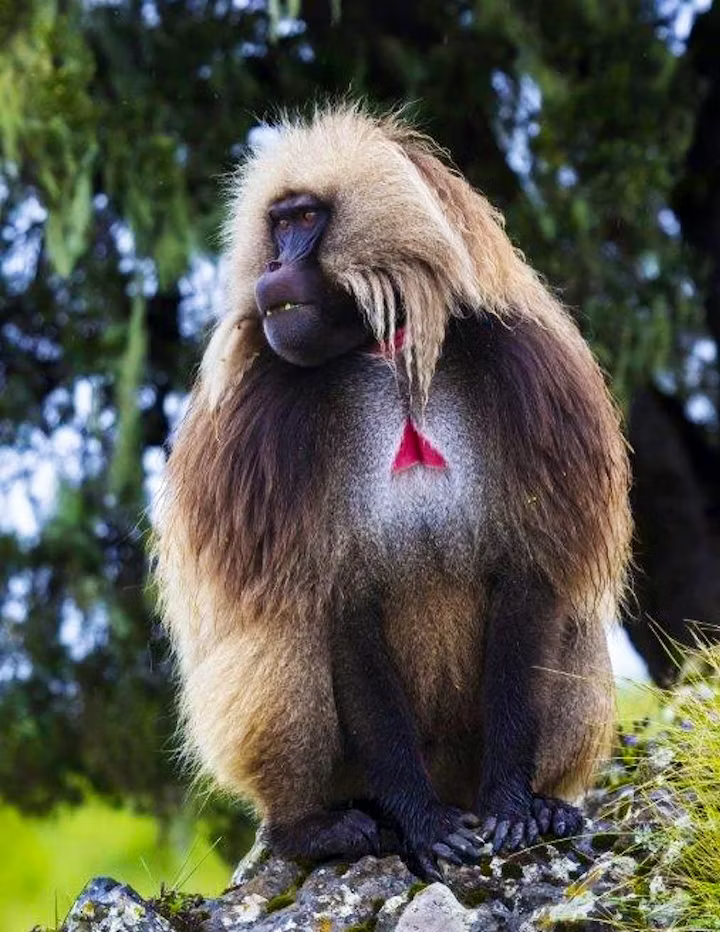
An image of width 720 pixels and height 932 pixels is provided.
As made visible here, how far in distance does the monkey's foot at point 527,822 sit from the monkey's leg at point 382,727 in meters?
0.06

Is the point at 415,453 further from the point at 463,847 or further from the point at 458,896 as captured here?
the point at 458,896

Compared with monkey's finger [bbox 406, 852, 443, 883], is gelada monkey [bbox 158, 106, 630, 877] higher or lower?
higher

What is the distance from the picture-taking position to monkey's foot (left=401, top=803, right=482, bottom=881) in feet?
12.8

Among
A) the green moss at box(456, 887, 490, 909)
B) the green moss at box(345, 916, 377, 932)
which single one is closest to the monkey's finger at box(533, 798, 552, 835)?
the green moss at box(456, 887, 490, 909)

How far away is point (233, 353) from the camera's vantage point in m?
4.30

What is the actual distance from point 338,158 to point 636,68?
3614 mm

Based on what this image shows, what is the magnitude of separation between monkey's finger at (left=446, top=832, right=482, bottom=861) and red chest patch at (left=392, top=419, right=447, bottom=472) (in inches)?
32.7

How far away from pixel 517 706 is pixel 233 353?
1.07 m

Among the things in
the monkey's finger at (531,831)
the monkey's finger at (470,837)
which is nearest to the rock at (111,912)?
the monkey's finger at (470,837)

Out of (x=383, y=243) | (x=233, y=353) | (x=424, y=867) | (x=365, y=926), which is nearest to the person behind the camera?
(x=365, y=926)

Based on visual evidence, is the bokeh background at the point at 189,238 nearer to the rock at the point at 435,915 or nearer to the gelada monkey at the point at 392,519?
the gelada monkey at the point at 392,519

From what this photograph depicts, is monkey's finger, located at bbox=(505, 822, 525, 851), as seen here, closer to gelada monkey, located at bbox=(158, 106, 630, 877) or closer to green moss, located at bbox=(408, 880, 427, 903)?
gelada monkey, located at bbox=(158, 106, 630, 877)

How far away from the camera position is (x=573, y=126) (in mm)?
7496

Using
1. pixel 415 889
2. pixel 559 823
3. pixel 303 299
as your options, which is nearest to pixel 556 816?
pixel 559 823
